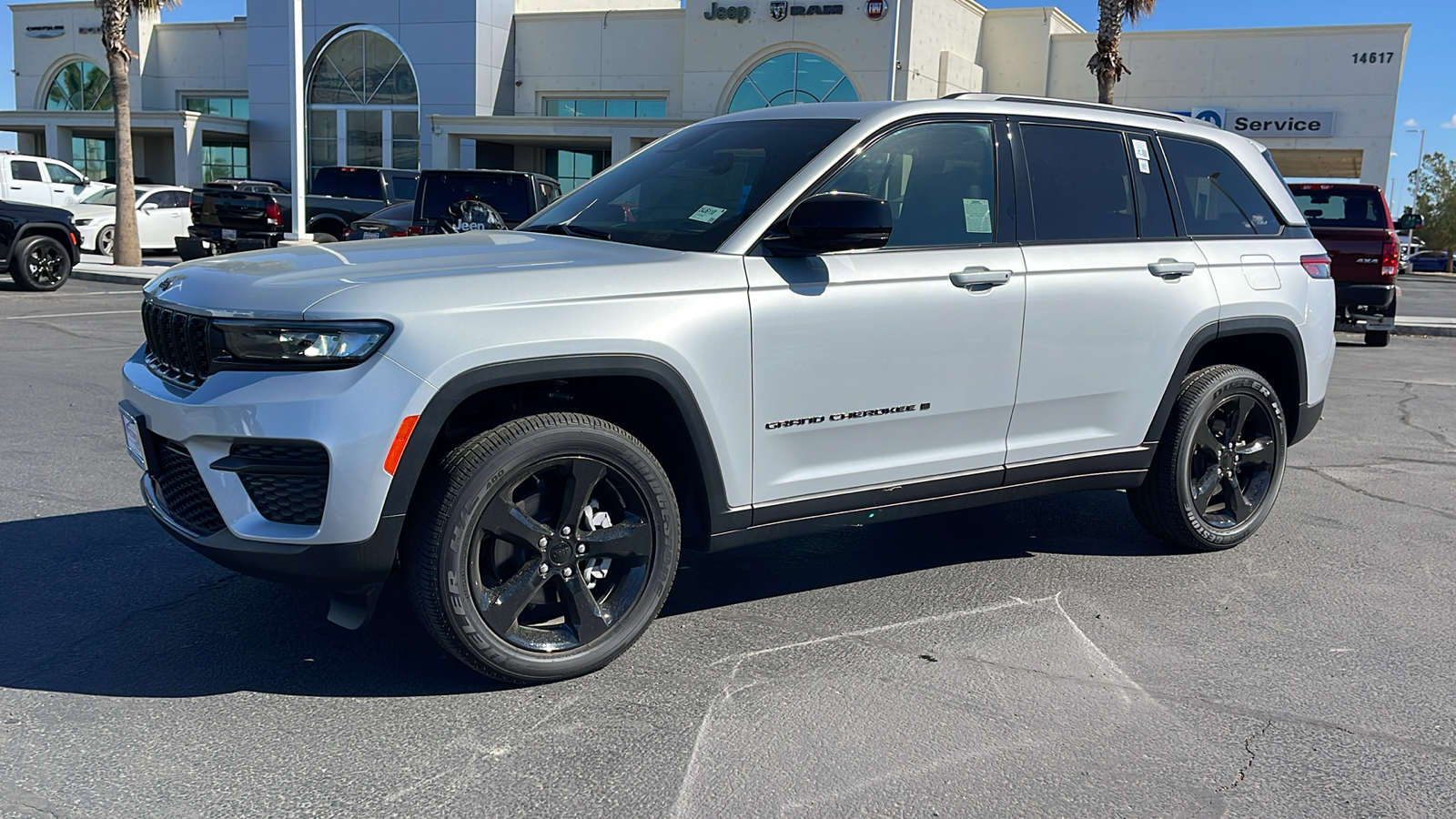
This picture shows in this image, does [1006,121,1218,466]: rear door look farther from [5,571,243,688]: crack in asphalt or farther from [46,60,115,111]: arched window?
[46,60,115,111]: arched window

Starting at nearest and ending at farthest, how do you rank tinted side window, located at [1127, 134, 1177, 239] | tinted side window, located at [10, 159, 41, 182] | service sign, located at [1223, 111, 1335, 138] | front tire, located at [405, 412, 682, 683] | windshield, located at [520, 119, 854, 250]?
front tire, located at [405, 412, 682, 683]
windshield, located at [520, 119, 854, 250]
tinted side window, located at [1127, 134, 1177, 239]
tinted side window, located at [10, 159, 41, 182]
service sign, located at [1223, 111, 1335, 138]

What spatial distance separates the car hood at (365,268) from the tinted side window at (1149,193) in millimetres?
2236

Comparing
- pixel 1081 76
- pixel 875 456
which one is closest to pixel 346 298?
pixel 875 456

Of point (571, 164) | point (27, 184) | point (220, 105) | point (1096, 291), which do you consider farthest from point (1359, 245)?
point (220, 105)

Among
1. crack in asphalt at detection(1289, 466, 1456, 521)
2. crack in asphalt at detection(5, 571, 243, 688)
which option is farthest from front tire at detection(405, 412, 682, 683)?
crack in asphalt at detection(1289, 466, 1456, 521)

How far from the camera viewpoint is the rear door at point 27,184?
849 inches

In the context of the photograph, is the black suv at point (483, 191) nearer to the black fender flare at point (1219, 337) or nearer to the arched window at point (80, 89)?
the black fender flare at point (1219, 337)

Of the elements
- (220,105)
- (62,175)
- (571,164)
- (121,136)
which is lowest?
(62,175)

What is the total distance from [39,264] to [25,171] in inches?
290

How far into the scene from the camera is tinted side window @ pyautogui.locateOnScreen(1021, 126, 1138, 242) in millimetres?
4637

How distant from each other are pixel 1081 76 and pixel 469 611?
121 feet

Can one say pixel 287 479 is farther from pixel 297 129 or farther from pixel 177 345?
pixel 297 129

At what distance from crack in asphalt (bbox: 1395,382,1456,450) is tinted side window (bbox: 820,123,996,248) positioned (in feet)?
18.0

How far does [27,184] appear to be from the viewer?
71.6 ft
